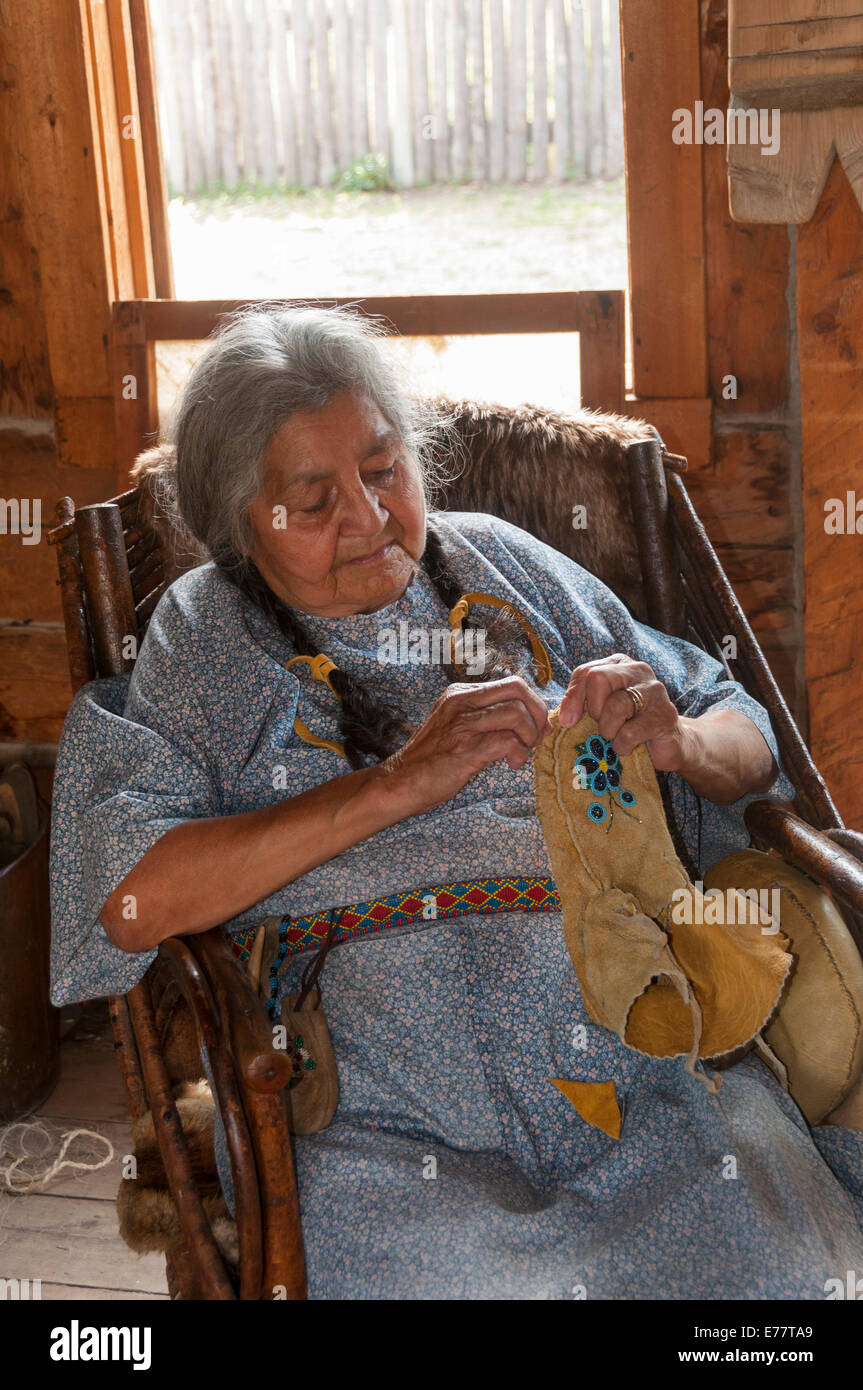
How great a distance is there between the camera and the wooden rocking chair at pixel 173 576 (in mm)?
1449

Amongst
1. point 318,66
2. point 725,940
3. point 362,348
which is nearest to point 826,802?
point 725,940

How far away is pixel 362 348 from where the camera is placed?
6.22 feet

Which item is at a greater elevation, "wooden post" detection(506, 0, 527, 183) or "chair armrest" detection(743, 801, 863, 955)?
"wooden post" detection(506, 0, 527, 183)

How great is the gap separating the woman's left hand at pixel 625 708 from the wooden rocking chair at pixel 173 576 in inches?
9.6

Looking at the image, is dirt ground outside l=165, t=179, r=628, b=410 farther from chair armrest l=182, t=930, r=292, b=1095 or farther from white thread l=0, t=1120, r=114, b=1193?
white thread l=0, t=1120, r=114, b=1193

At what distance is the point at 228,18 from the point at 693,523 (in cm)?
189

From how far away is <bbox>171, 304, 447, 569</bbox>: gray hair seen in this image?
1.81 meters

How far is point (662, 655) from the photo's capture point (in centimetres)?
207

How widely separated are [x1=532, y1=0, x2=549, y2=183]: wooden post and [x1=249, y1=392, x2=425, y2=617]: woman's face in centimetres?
161

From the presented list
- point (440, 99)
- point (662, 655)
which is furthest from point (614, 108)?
point (662, 655)

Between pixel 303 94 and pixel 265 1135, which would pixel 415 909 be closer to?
pixel 265 1135

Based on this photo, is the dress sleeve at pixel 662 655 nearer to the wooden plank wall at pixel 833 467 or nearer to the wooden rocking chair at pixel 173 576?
the wooden rocking chair at pixel 173 576
